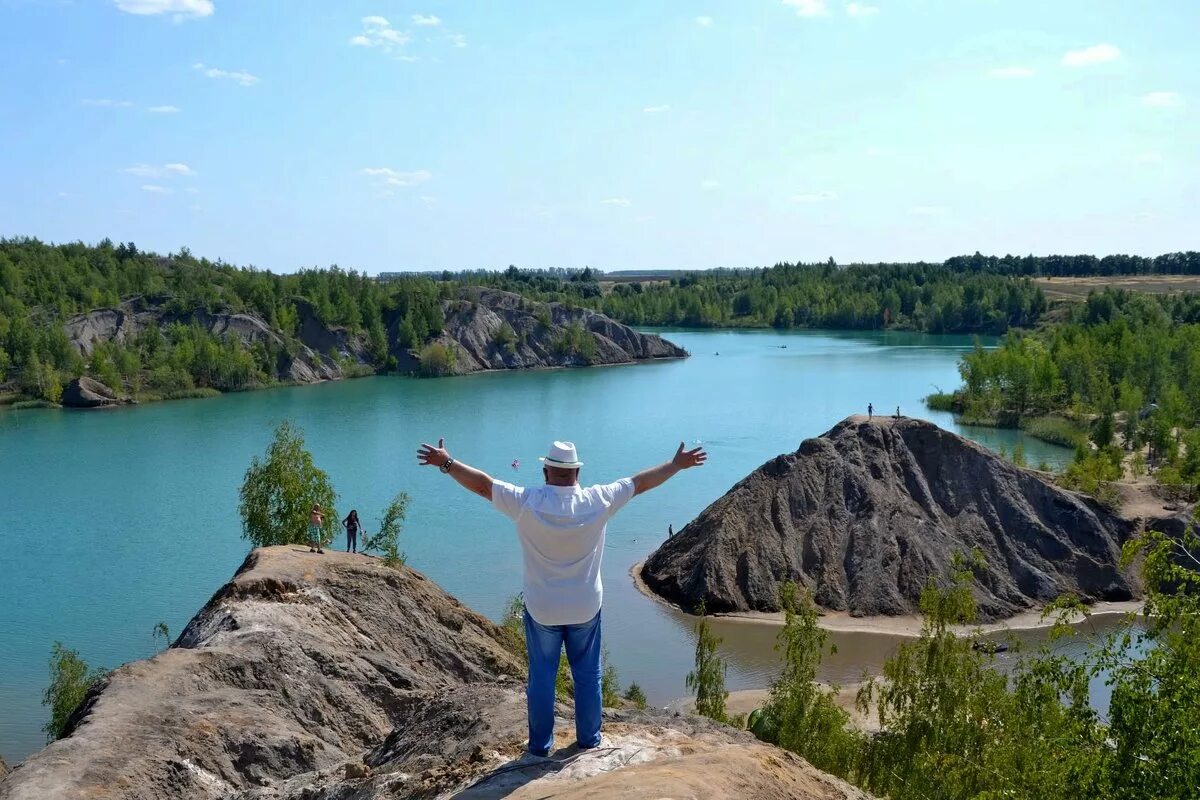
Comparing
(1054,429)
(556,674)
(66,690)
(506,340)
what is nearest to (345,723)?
(66,690)

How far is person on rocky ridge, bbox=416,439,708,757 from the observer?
786 cm

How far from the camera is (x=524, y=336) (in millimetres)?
124625

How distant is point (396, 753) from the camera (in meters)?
10.7

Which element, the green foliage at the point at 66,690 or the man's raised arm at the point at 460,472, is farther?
the green foliage at the point at 66,690

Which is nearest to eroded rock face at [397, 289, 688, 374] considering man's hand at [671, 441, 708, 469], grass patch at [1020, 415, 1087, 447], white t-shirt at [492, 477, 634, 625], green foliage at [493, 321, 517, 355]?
green foliage at [493, 321, 517, 355]

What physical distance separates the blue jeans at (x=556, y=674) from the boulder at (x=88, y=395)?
88.9m

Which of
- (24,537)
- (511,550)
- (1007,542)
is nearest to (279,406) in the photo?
(24,537)

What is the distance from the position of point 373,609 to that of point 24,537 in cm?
3049

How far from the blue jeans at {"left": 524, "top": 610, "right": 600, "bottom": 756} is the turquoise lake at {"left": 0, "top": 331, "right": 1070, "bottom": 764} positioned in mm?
20574

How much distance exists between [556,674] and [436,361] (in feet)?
350

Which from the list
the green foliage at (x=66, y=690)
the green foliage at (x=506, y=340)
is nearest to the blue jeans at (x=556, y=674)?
the green foliage at (x=66, y=690)

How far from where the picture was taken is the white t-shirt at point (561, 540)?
784 centimetres

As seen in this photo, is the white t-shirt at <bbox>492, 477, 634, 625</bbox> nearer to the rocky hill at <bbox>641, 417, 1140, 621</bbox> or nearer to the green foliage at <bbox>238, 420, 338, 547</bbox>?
the green foliage at <bbox>238, 420, 338, 547</bbox>

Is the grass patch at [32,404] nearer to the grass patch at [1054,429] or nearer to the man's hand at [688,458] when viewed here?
the grass patch at [1054,429]
